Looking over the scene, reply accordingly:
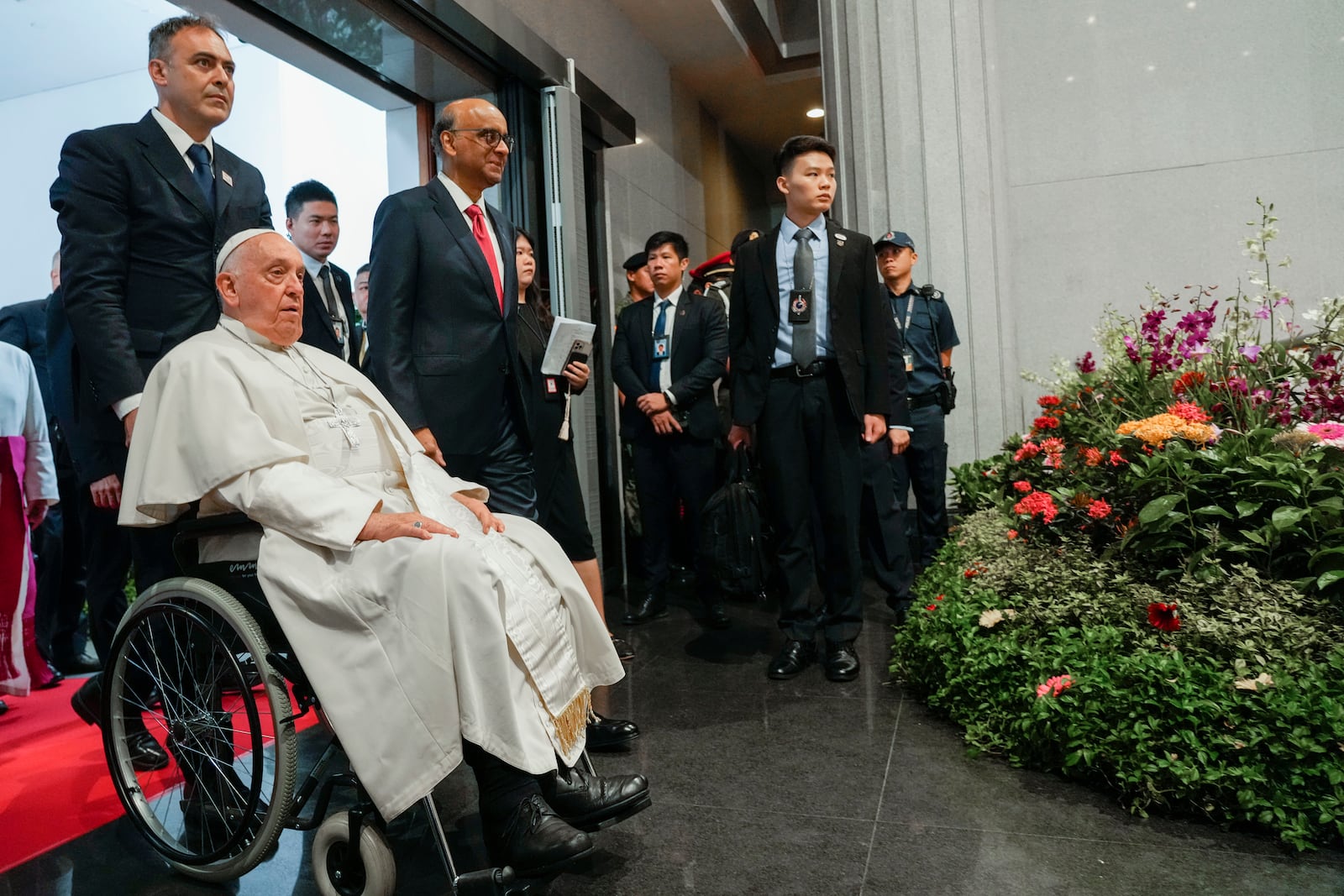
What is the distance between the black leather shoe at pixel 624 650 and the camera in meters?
4.10

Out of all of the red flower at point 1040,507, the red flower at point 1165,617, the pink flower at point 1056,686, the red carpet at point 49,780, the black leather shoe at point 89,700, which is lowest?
the red carpet at point 49,780

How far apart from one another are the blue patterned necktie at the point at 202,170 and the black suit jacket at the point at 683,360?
263 cm

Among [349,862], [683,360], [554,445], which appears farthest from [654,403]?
[349,862]

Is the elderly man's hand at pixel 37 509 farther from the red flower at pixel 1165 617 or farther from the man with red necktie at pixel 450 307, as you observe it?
the red flower at pixel 1165 617

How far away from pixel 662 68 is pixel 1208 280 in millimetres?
4946

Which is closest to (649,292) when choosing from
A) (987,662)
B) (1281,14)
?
(987,662)

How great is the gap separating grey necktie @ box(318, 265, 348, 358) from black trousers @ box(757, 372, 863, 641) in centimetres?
179

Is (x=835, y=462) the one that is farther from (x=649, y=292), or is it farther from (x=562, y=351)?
(x=649, y=292)

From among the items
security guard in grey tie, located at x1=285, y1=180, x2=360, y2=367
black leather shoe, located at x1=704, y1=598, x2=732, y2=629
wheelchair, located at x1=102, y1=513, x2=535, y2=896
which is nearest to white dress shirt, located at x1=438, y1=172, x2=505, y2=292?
security guard in grey tie, located at x1=285, y1=180, x2=360, y2=367

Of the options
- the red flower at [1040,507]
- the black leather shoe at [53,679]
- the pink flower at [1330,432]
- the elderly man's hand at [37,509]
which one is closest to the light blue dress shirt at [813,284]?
the red flower at [1040,507]

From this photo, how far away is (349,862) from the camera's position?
1.96 m

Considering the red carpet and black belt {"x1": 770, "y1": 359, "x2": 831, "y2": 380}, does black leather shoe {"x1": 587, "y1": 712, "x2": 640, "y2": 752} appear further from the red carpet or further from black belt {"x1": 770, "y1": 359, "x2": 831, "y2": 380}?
black belt {"x1": 770, "y1": 359, "x2": 831, "y2": 380}

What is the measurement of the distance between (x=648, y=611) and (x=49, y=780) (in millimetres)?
2637

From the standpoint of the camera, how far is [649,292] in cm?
586
